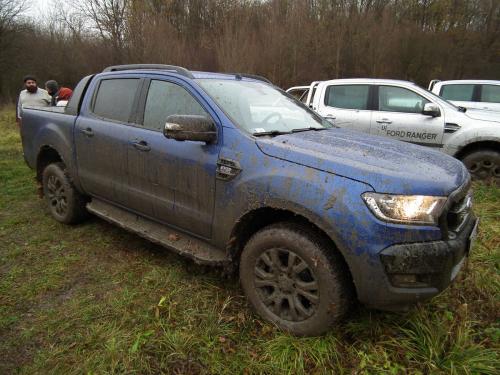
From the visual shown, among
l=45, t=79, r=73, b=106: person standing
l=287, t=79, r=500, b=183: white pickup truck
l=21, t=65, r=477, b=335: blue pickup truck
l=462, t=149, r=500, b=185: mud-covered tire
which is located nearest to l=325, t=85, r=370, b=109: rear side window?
l=287, t=79, r=500, b=183: white pickup truck

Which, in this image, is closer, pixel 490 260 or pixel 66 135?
pixel 490 260

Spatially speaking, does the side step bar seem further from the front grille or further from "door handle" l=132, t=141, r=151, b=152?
the front grille

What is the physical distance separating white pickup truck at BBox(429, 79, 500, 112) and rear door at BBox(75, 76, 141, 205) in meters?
7.15

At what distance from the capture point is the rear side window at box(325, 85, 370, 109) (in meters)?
6.29

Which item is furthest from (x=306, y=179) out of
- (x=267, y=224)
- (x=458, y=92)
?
(x=458, y=92)

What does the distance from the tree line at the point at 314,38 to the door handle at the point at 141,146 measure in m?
13.2

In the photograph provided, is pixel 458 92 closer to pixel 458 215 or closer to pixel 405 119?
pixel 405 119

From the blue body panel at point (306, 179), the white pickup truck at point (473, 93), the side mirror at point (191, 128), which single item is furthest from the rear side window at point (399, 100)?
the side mirror at point (191, 128)

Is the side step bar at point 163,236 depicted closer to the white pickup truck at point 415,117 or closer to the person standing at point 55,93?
the person standing at point 55,93

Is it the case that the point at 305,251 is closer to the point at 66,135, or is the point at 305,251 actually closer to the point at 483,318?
the point at 483,318

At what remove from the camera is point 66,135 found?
3906 mm

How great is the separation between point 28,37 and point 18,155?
18350 millimetres

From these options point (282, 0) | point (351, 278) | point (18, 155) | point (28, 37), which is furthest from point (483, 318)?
point (28, 37)

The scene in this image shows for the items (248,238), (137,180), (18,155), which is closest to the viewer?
(248,238)
